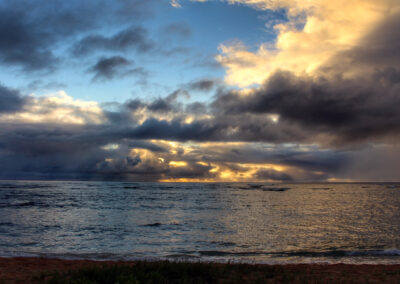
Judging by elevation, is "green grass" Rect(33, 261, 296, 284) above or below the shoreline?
above

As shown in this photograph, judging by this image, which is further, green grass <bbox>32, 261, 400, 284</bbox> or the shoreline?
the shoreline

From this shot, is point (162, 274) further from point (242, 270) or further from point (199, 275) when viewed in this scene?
point (242, 270)

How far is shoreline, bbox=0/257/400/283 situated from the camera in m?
10.1

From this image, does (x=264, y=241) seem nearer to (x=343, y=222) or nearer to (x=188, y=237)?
(x=188, y=237)

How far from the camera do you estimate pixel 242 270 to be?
11148 millimetres

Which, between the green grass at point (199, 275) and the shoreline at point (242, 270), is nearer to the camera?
the green grass at point (199, 275)

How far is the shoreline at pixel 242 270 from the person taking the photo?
10.1 metres

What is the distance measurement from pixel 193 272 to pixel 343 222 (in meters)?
25.0

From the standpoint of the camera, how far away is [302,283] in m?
9.34

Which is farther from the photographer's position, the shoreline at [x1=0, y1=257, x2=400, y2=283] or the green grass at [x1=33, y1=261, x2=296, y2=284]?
the shoreline at [x1=0, y1=257, x2=400, y2=283]

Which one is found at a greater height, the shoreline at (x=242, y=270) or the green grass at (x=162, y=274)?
the green grass at (x=162, y=274)

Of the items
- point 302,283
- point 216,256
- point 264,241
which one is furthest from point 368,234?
point 302,283

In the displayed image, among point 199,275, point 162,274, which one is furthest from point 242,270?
point 162,274

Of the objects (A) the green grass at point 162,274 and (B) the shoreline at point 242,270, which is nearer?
(A) the green grass at point 162,274
